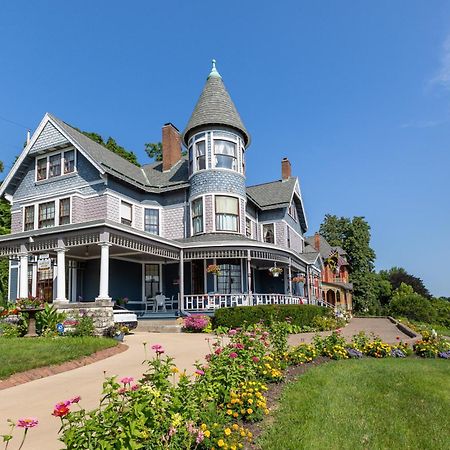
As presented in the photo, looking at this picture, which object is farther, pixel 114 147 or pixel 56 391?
pixel 114 147

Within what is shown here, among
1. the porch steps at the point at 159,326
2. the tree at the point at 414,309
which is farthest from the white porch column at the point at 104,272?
the tree at the point at 414,309

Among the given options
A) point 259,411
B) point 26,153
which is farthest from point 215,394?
point 26,153

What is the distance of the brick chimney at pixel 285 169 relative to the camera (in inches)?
1246

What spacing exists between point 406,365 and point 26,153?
2134 cm

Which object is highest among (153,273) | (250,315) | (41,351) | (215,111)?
(215,111)

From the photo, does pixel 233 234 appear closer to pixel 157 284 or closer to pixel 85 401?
pixel 157 284

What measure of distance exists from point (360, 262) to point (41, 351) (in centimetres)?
5229

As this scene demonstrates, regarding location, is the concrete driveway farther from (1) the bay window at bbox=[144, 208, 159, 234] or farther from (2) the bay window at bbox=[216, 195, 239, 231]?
(1) the bay window at bbox=[144, 208, 159, 234]

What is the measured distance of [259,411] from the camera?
517 centimetres

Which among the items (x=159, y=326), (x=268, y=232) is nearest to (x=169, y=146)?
(x=268, y=232)

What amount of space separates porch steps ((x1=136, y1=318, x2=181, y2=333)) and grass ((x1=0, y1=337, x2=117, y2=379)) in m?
6.22

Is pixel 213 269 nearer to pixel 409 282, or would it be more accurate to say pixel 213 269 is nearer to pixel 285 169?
pixel 285 169

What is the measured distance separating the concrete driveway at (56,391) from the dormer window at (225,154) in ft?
42.3

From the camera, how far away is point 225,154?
2255 centimetres
